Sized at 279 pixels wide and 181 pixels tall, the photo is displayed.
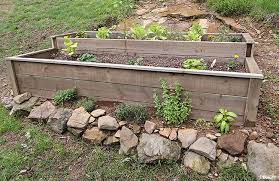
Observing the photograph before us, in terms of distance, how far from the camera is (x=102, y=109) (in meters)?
3.66

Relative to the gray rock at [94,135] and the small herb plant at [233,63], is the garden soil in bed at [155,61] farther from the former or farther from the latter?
the gray rock at [94,135]

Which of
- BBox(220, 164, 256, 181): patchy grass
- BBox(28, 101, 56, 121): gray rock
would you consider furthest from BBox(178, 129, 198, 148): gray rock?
BBox(28, 101, 56, 121): gray rock

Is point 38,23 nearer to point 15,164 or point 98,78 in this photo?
point 98,78

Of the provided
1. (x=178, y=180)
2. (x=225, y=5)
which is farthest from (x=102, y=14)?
(x=178, y=180)

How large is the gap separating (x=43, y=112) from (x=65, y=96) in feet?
1.25

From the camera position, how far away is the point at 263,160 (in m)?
2.75

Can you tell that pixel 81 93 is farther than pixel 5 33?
No

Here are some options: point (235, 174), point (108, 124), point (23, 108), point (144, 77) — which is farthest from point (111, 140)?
point (23, 108)

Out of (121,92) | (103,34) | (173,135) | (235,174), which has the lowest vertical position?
(235,174)

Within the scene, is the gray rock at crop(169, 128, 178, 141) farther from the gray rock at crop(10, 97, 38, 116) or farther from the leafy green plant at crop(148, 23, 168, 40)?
the gray rock at crop(10, 97, 38, 116)

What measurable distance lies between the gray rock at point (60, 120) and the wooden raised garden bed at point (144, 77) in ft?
1.14

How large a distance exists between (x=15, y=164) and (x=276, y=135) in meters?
2.93

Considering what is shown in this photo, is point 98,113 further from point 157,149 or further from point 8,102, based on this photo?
point 8,102

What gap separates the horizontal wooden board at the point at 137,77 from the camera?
10.1ft
